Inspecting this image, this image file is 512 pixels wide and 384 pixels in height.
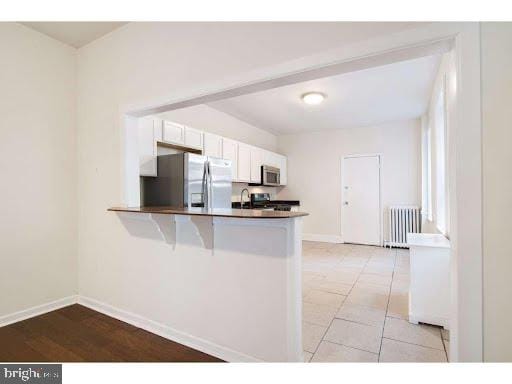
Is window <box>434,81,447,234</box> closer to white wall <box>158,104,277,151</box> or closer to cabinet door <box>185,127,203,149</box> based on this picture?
cabinet door <box>185,127,203,149</box>

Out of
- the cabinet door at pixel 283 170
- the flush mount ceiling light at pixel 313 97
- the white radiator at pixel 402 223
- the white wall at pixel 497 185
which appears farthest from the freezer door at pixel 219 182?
the white radiator at pixel 402 223

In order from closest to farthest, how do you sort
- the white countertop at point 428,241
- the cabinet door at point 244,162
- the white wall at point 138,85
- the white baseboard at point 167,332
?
1. the white wall at point 138,85
2. the white baseboard at point 167,332
3. the white countertop at point 428,241
4. the cabinet door at point 244,162

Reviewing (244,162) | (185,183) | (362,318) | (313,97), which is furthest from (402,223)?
(185,183)

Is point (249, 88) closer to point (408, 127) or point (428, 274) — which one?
point (428, 274)

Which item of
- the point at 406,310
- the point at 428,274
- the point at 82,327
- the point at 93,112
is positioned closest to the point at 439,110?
the point at 428,274

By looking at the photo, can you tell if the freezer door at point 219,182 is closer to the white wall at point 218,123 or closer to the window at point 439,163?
the white wall at point 218,123

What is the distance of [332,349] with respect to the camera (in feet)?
6.71

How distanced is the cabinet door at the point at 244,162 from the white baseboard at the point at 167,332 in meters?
2.88

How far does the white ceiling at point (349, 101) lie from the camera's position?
3.38 metres

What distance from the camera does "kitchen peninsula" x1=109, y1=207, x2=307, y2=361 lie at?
1685 millimetres

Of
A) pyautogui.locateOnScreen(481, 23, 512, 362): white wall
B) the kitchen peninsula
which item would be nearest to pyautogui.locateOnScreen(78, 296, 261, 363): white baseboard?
the kitchen peninsula

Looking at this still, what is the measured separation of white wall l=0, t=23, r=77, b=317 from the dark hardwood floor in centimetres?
35

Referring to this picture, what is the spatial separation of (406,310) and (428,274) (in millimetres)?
591

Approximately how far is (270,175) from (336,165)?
1.69 meters
